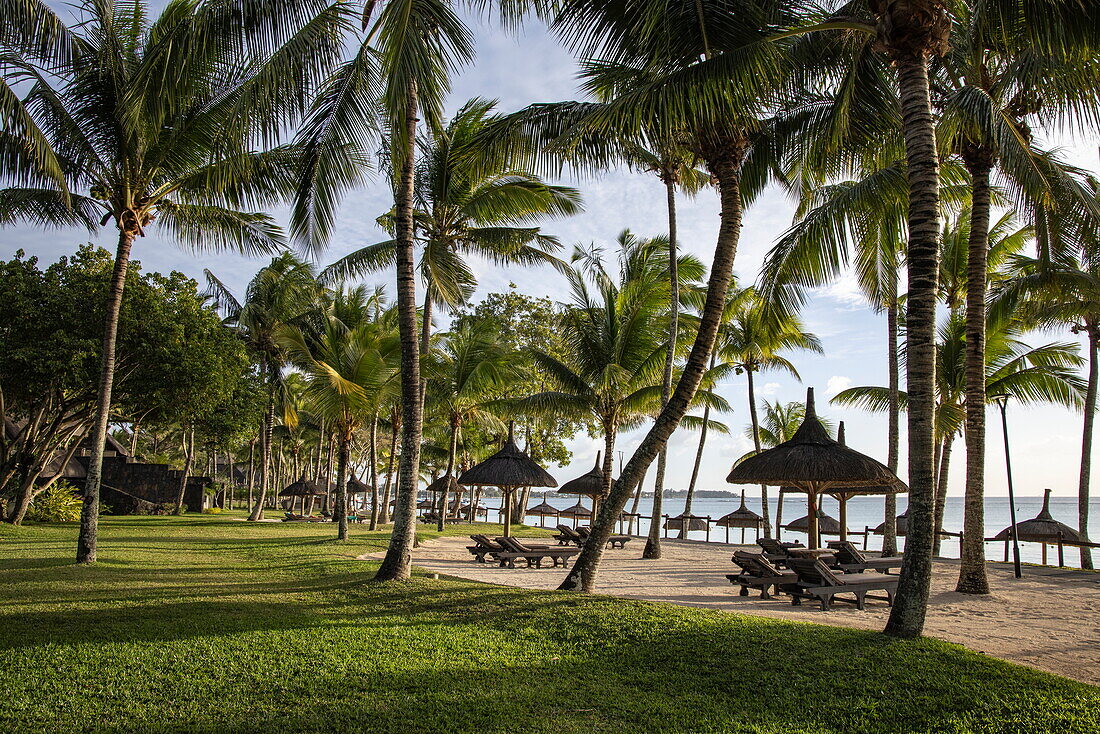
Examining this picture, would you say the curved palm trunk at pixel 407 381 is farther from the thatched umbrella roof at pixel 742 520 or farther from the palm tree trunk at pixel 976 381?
the thatched umbrella roof at pixel 742 520

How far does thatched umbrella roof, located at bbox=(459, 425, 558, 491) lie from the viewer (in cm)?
1686

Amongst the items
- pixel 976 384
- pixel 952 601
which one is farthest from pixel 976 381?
pixel 952 601

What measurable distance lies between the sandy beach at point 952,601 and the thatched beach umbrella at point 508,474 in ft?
5.91

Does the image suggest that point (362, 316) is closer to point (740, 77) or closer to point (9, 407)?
point (9, 407)

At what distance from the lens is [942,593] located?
409 inches

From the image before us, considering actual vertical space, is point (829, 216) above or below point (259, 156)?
below

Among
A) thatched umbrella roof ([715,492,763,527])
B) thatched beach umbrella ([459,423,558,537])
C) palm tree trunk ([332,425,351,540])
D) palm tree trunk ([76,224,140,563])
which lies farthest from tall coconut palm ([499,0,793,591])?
thatched umbrella roof ([715,492,763,527])

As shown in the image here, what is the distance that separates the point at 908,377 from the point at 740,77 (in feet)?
10.9

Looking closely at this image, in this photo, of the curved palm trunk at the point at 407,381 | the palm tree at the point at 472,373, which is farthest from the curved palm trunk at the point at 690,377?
the palm tree at the point at 472,373

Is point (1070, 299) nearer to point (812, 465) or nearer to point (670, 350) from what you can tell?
point (812, 465)

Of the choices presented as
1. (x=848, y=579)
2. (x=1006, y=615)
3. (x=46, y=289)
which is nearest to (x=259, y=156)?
(x=46, y=289)

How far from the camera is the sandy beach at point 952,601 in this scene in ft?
21.7

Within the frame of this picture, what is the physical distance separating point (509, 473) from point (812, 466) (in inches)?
316

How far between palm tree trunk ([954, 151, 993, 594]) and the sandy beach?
22.6 inches
